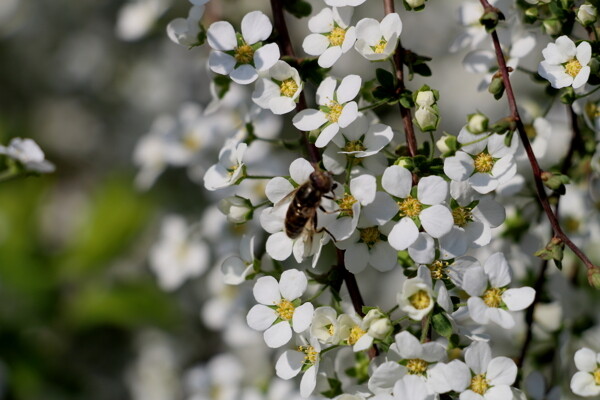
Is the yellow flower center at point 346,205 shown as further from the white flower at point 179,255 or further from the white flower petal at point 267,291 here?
the white flower at point 179,255

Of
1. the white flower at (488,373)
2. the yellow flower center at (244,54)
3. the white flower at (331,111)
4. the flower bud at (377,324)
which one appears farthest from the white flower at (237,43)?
the white flower at (488,373)

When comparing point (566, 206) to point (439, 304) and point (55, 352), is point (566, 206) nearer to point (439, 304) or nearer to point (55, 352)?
point (439, 304)

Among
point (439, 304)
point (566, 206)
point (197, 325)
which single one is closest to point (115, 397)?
point (197, 325)

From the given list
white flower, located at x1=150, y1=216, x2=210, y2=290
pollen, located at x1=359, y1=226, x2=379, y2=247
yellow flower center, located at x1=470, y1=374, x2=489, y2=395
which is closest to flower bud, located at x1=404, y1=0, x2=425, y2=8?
pollen, located at x1=359, y1=226, x2=379, y2=247

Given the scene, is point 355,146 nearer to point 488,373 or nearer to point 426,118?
point 426,118

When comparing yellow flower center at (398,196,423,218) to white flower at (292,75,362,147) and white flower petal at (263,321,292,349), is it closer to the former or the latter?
white flower at (292,75,362,147)
